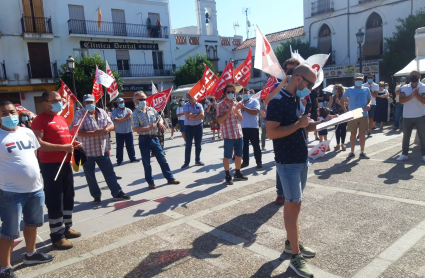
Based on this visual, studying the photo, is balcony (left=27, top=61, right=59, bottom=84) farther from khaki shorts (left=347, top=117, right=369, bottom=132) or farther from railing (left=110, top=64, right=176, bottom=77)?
khaki shorts (left=347, top=117, right=369, bottom=132)

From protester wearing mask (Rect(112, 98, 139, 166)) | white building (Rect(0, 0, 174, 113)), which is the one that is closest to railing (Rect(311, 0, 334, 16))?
white building (Rect(0, 0, 174, 113))

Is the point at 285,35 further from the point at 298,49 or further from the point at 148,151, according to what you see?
the point at 148,151

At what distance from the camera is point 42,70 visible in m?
24.0

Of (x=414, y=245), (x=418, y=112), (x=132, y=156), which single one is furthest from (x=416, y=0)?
(x=414, y=245)

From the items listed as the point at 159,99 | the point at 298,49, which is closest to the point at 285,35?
the point at 298,49

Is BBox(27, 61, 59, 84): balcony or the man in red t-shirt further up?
BBox(27, 61, 59, 84): balcony

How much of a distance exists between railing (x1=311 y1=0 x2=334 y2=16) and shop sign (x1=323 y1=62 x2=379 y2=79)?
5.84m

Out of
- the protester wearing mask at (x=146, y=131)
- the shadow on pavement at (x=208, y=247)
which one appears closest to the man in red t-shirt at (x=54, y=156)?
the shadow on pavement at (x=208, y=247)

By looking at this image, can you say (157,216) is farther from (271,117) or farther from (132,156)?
(132,156)

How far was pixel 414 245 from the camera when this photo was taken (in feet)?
10.9

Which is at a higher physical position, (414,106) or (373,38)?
(373,38)

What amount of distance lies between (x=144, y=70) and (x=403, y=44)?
20.1 m

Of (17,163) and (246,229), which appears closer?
(17,163)

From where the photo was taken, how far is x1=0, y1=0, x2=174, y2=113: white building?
22.8 meters
